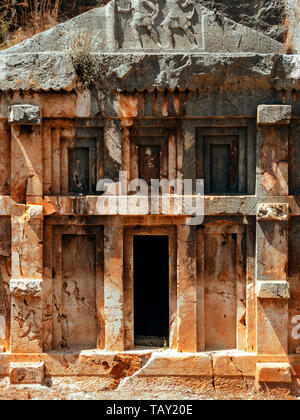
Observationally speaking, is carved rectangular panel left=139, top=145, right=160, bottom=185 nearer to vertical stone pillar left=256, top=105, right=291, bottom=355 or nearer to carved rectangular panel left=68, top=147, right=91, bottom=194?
carved rectangular panel left=68, top=147, right=91, bottom=194

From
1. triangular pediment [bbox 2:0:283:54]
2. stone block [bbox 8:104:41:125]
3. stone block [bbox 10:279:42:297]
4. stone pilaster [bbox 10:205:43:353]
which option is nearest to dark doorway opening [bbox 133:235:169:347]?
stone pilaster [bbox 10:205:43:353]

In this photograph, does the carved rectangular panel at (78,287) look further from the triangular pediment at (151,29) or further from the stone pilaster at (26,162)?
the triangular pediment at (151,29)

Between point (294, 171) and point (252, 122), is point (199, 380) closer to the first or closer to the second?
point (294, 171)

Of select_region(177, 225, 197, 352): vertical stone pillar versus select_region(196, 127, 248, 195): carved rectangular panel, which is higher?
select_region(196, 127, 248, 195): carved rectangular panel

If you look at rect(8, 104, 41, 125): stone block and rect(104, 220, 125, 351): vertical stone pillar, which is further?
rect(104, 220, 125, 351): vertical stone pillar

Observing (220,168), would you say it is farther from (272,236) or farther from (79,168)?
(79,168)

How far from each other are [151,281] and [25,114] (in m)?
3.62

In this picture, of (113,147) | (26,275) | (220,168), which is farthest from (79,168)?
(220,168)

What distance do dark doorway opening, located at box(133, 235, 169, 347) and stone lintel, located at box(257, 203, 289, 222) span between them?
2.04m

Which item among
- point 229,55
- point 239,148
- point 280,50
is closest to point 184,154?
point 239,148

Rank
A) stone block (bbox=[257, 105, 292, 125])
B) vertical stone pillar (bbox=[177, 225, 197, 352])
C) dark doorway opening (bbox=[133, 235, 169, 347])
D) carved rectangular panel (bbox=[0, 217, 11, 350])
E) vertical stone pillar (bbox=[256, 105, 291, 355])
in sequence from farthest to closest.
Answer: dark doorway opening (bbox=[133, 235, 169, 347]) → carved rectangular panel (bbox=[0, 217, 11, 350]) → vertical stone pillar (bbox=[177, 225, 197, 352]) → vertical stone pillar (bbox=[256, 105, 291, 355]) → stone block (bbox=[257, 105, 292, 125])

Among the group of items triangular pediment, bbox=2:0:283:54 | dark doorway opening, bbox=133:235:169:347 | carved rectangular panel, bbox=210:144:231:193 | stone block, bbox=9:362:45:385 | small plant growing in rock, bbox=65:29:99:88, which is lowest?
stone block, bbox=9:362:45:385

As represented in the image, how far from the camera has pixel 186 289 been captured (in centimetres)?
664

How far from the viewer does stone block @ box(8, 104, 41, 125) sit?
644 centimetres
